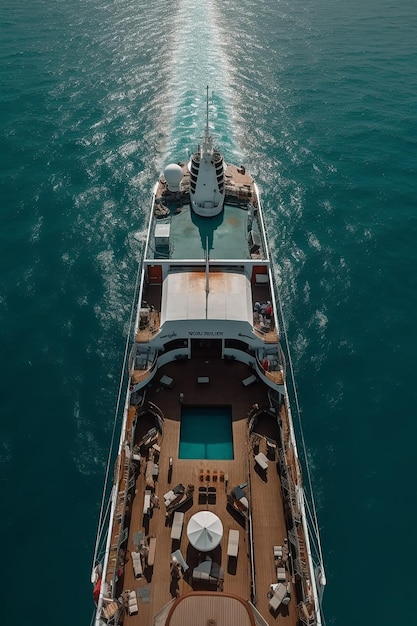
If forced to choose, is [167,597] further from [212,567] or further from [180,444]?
[180,444]

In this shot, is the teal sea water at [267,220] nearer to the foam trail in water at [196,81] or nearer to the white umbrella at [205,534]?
the foam trail in water at [196,81]

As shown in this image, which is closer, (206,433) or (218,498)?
(218,498)

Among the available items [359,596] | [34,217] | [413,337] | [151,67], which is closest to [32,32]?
[151,67]

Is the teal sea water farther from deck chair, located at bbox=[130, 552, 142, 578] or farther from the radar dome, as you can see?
the radar dome

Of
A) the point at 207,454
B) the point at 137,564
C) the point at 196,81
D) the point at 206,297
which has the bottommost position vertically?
the point at 137,564

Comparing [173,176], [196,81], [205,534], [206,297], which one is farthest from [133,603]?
[196,81]

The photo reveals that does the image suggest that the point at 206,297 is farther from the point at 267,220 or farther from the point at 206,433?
the point at 267,220

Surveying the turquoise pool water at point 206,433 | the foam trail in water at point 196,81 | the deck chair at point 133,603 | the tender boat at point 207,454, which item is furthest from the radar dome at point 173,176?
the deck chair at point 133,603
